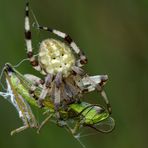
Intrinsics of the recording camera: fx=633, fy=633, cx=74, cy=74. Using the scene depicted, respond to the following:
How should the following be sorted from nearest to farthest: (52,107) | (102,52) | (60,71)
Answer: (52,107) → (60,71) → (102,52)

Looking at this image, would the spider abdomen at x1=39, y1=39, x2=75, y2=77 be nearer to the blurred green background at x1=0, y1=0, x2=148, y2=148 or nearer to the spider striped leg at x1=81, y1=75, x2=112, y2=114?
the spider striped leg at x1=81, y1=75, x2=112, y2=114

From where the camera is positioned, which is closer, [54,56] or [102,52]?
[54,56]

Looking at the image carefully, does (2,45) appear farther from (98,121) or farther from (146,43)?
(98,121)

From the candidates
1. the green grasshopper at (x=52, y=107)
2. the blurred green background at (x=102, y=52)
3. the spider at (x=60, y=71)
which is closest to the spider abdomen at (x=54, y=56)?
the spider at (x=60, y=71)

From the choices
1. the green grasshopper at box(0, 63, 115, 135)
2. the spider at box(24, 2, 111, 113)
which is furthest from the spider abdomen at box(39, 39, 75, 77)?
the green grasshopper at box(0, 63, 115, 135)

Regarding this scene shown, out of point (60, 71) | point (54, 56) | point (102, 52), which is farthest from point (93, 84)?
point (102, 52)

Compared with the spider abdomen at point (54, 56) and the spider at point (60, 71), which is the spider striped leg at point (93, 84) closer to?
the spider at point (60, 71)

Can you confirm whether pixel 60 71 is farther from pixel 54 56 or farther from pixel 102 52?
pixel 102 52
